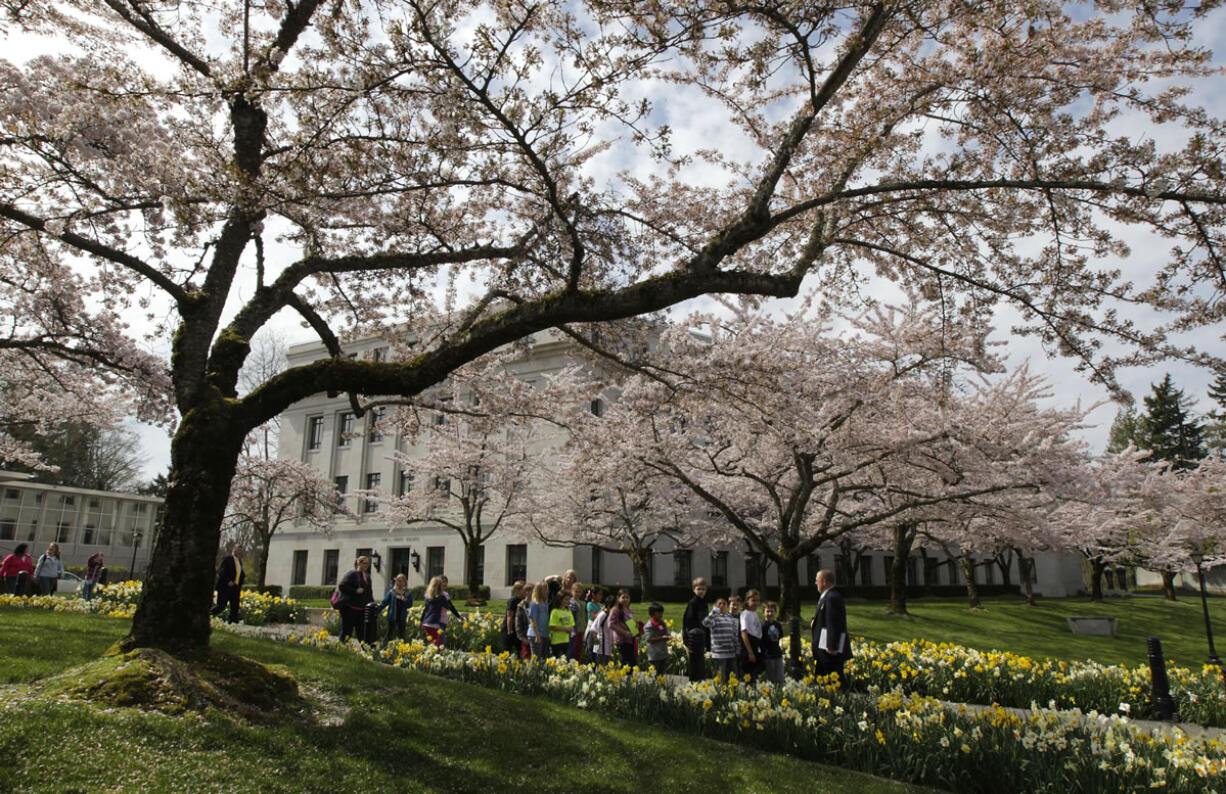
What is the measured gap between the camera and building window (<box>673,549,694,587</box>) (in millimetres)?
38000

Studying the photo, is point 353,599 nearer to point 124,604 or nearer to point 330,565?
point 124,604

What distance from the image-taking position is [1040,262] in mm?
7582

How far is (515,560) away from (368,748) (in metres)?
31.8

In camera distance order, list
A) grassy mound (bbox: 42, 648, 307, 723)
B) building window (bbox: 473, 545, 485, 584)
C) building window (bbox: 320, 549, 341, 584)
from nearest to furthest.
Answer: grassy mound (bbox: 42, 648, 307, 723), building window (bbox: 473, 545, 485, 584), building window (bbox: 320, 549, 341, 584)

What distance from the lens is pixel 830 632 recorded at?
8820mm

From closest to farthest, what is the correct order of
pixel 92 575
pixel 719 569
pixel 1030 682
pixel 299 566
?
pixel 1030 682
pixel 92 575
pixel 719 569
pixel 299 566

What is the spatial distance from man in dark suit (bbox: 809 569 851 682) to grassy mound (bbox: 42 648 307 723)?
5863 millimetres

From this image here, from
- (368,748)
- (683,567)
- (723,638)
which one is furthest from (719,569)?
(368,748)

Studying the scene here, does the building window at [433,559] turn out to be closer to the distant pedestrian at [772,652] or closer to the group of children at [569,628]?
the group of children at [569,628]

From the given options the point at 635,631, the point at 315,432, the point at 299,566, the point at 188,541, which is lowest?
the point at 299,566

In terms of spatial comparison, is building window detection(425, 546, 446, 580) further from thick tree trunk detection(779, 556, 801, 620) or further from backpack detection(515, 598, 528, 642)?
backpack detection(515, 598, 528, 642)

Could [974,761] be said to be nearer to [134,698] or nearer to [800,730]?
[800,730]

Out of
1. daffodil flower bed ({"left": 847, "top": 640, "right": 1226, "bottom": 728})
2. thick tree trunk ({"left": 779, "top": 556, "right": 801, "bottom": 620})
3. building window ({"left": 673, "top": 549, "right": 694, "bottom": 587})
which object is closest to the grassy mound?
daffodil flower bed ({"left": 847, "top": 640, "right": 1226, "bottom": 728})

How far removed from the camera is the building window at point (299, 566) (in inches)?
1730
